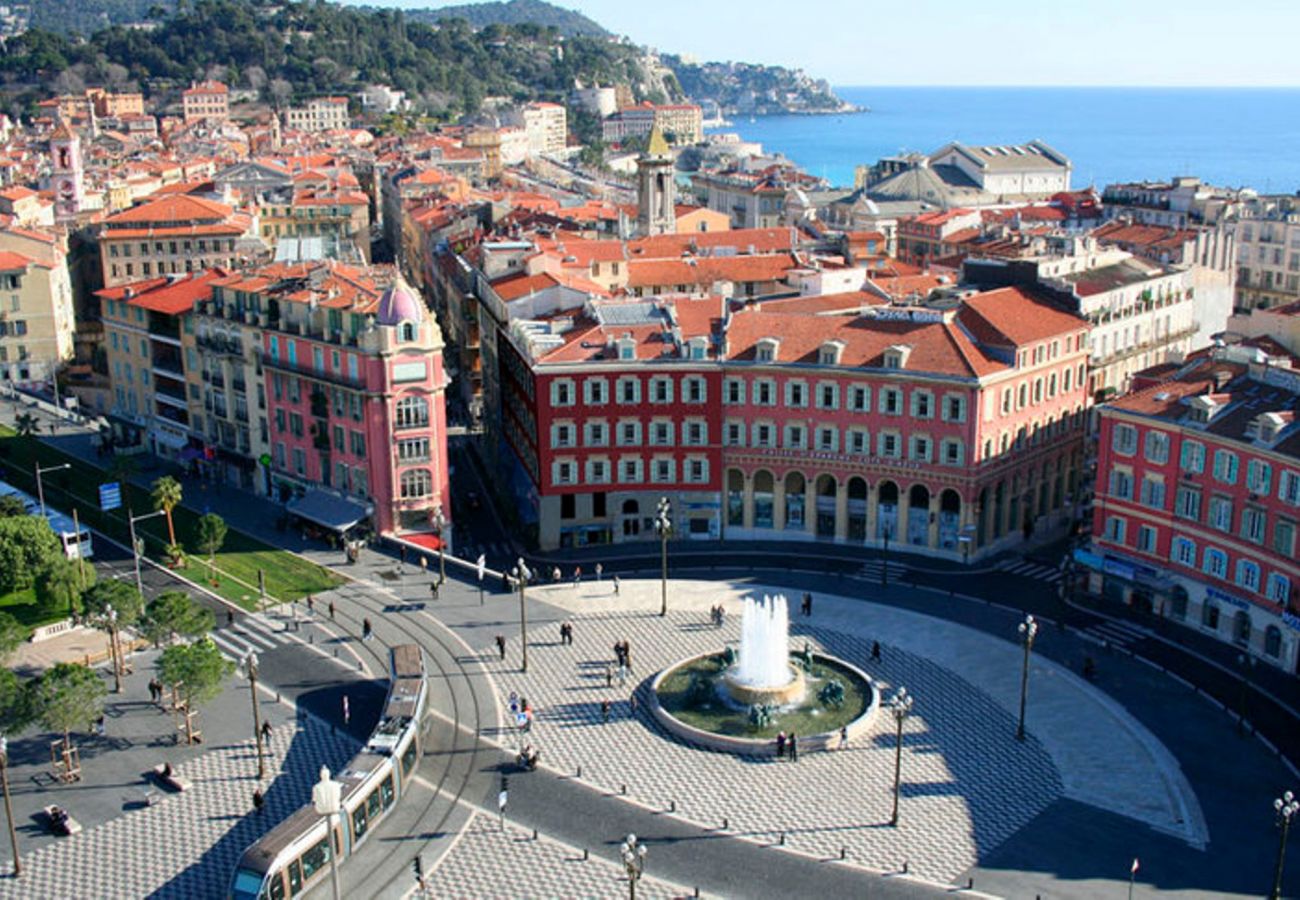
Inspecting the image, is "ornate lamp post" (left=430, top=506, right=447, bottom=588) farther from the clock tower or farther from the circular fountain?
the clock tower

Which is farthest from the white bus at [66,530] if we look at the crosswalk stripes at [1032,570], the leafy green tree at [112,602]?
the crosswalk stripes at [1032,570]

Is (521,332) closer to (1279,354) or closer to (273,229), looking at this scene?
(1279,354)

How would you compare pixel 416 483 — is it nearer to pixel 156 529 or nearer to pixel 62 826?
pixel 156 529

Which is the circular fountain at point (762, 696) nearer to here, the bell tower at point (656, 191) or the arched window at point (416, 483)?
the arched window at point (416, 483)

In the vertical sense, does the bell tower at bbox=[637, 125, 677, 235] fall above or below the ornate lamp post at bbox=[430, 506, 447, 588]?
above

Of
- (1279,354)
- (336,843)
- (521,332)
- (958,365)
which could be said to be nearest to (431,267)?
(521,332)

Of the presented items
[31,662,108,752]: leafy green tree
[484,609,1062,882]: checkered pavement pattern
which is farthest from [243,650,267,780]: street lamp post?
[484,609,1062,882]: checkered pavement pattern

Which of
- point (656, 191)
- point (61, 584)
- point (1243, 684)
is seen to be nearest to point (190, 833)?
point (61, 584)
